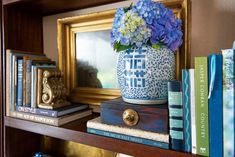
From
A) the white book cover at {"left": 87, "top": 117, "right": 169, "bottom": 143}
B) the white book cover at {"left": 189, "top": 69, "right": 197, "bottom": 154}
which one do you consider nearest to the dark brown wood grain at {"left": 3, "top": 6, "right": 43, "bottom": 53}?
the white book cover at {"left": 87, "top": 117, "right": 169, "bottom": 143}

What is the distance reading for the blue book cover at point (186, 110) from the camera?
1.61ft

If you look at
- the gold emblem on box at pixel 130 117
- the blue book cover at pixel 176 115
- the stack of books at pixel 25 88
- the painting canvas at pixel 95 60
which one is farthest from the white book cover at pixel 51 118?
the blue book cover at pixel 176 115

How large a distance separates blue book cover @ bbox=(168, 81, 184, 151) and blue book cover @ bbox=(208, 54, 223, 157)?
0.07 meters

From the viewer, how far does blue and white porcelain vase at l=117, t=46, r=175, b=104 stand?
56 cm

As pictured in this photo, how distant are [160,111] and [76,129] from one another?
0.29 meters

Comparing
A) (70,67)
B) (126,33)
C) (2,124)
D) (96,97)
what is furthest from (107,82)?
(2,124)

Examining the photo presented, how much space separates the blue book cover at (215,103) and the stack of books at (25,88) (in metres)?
0.48

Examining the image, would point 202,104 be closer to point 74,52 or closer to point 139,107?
point 139,107

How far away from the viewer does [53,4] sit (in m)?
0.90

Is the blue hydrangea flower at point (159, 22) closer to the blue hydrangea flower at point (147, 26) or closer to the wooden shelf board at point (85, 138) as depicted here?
the blue hydrangea flower at point (147, 26)

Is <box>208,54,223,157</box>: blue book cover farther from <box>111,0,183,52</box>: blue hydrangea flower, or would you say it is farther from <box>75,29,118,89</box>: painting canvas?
<box>75,29,118,89</box>: painting canvas

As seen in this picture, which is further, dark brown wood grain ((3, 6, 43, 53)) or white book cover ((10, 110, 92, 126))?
dark brown wood grain ((3, 6, 43, 53))

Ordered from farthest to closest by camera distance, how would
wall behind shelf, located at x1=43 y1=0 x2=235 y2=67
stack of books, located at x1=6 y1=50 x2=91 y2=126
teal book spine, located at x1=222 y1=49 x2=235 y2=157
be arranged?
1. stack of books, located at x1=6 y1=50 x2=91 y2=126
2. wall behind shelf, located at x1=43 y1=0 x2=235 y2=67
3. teal book spine, located at x1=222 y1=49 x2=235 y2=157

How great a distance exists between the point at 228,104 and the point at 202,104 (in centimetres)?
5
